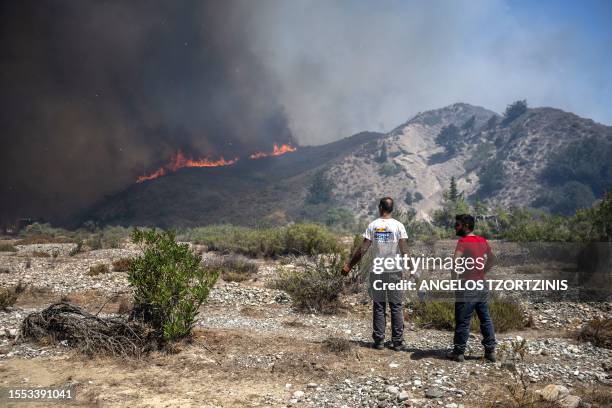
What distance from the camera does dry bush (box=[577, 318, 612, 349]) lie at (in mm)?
5680

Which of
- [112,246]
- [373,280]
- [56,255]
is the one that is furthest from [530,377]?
[112,246]

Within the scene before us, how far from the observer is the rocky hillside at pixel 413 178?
7138 cm

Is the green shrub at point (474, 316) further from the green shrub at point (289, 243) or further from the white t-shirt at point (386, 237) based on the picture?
the green shrub at point (289, 243)

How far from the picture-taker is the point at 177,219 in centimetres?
6912

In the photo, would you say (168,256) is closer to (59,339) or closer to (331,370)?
(59,339)

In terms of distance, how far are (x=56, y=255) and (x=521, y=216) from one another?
37108 millimetres

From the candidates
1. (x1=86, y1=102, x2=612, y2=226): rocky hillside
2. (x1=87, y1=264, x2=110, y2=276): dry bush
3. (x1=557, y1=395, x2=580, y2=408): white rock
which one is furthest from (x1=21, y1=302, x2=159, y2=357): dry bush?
(x1=86, y1=102, x2=612, y2=226): rocky hillside

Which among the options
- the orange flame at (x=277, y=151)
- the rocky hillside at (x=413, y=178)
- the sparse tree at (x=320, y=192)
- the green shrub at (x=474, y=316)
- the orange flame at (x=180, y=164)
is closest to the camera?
the green shrub at (x=474, y=316)

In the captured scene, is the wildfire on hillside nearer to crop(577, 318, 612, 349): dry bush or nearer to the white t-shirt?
the white t-shirt

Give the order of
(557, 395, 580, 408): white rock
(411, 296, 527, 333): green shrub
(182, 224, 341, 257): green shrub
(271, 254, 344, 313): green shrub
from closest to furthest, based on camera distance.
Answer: (557, 395, 580, 408): white rock
(411, 296, 527, 333): green shrub
(271, 254, 344, 313): green shrub
(182, 224, 341, 257): green shrub

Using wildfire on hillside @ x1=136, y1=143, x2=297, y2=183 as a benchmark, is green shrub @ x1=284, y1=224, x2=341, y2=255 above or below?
below

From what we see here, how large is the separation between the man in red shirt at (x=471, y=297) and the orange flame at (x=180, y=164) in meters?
93.8

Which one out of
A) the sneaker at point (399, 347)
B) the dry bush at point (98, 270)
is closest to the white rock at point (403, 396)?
the sneaker at point (399, 347)

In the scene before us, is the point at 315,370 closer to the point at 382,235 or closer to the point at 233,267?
the point at 382,235
